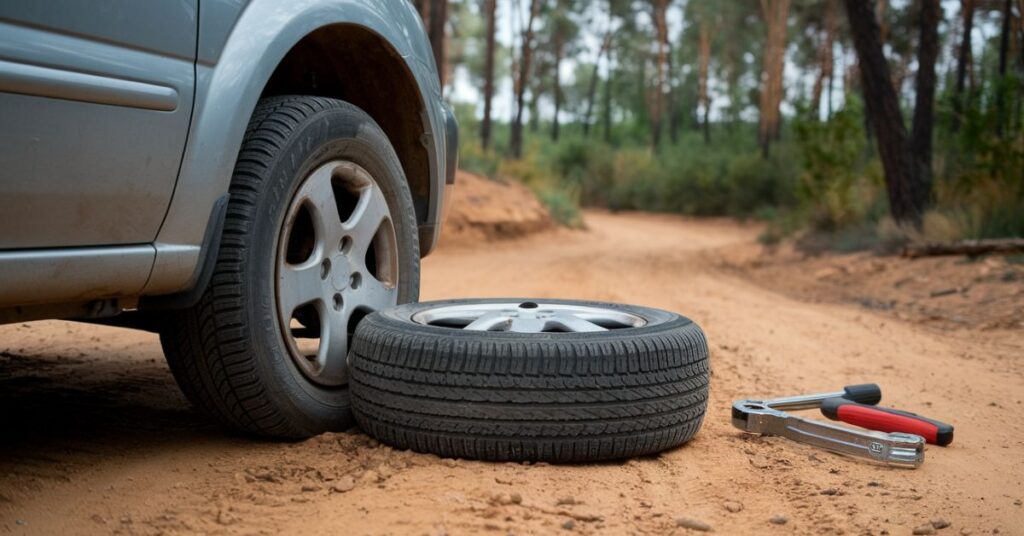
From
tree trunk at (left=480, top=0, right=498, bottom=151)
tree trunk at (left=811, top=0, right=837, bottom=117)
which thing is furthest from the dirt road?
tree trunk at (left=811, top=0, right=837, bottom=117)

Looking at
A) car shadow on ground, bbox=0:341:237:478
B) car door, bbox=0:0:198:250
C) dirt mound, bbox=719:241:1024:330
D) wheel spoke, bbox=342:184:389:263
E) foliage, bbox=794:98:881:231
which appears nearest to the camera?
car door, bbox=0:0:198:250

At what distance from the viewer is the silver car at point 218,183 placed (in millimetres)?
2096

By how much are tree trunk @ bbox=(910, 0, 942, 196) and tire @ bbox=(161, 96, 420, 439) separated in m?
9.59

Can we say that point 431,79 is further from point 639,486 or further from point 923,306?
point 923,306

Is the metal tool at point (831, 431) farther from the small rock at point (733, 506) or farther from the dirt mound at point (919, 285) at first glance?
the dirt mound at point (919, 285)

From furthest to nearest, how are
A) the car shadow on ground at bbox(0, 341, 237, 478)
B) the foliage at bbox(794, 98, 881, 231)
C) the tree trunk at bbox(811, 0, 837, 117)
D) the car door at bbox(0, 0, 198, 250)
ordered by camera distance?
the tree trunk at bbox(811, 0, 837, 117) → the foliage at bbox(794, 98, 881, 231) → the car shadow on ground at bbox(0, 341, 237, 478) → the car door at bbox(0, 0, 198, 250)

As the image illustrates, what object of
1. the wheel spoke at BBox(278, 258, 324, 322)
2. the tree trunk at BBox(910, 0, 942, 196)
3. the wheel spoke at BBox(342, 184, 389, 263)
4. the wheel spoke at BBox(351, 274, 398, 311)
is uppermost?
the tree trunk at BBox(910, 0, 942, 196)

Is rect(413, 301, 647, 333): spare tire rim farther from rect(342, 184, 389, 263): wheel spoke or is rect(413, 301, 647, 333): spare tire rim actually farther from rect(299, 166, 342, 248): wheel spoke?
rect(299, 166, 342, 248): wheel spoke

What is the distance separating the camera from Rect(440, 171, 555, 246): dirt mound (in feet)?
47.6

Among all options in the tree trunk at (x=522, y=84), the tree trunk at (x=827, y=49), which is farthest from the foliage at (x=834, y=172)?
the tree trunk at (x=827, y=49)

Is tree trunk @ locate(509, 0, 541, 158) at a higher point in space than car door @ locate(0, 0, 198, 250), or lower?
higher

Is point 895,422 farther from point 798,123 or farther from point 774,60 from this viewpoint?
point 774,60

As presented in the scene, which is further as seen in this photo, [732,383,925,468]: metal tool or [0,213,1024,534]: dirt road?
[732,383,925,468]: metal tool

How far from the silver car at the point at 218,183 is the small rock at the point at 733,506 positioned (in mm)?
1272
